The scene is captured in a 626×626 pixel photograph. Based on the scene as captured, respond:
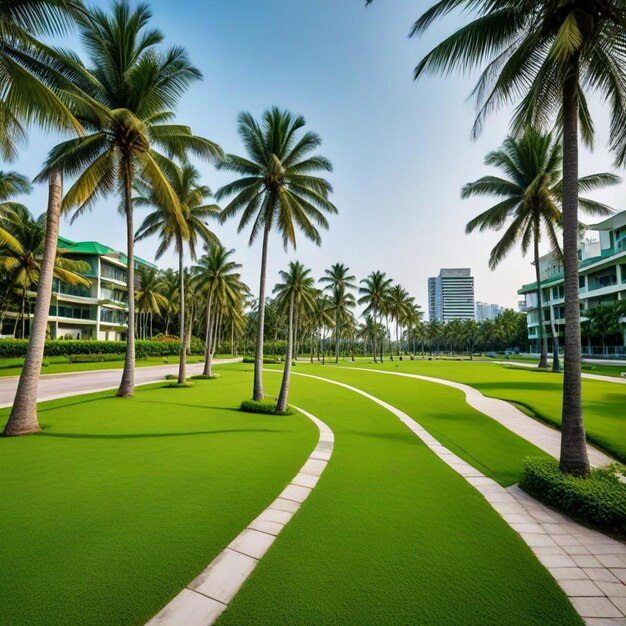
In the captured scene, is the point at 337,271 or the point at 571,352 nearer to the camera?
the point at 571,352

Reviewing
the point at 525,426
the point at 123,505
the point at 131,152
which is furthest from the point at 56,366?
the point at 525,426

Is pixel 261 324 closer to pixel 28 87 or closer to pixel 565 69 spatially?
pixel 28 87

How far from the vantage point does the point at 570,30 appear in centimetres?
541

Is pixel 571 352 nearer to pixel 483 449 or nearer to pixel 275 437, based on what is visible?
pixel 483 449

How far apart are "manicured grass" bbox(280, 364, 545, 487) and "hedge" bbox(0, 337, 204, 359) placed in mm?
36166

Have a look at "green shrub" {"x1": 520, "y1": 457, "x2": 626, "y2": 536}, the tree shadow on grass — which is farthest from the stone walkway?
the tree shadow on grass

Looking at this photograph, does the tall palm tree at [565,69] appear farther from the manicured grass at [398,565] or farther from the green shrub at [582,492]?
the manicured grass at [398,565]

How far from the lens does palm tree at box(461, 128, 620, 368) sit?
969 inches

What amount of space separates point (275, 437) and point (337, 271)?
45.0 metres

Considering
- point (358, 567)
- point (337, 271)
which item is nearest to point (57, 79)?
point (358, 567)

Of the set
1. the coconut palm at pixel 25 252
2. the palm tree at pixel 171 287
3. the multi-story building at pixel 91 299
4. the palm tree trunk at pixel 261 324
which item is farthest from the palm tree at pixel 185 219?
the palm tree at pixel 171 287

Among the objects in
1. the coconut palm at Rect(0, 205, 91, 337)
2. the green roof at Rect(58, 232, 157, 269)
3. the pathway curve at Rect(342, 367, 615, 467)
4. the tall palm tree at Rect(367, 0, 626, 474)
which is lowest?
the pathway curve at Rect(342, 367, 615, 467)

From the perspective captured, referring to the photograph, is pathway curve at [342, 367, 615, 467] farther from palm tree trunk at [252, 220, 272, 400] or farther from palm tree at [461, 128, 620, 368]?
palm tree at [461, 128, 620, 368]

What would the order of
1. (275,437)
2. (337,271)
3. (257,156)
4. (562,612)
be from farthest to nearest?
(337,271) → (257,156) → (275,437) → (562,612)
